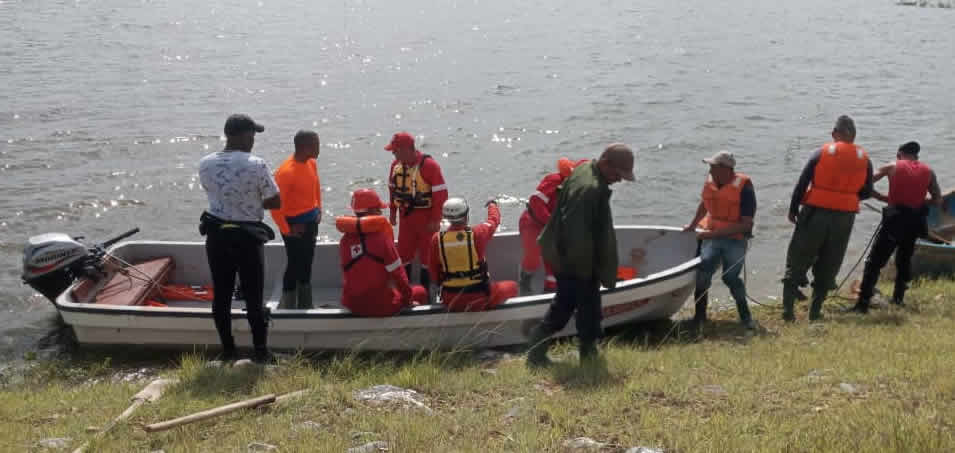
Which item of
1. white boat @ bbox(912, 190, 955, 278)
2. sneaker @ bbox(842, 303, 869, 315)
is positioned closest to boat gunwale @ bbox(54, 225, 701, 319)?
sneaker @ bbox(842, 303, 869, 315)

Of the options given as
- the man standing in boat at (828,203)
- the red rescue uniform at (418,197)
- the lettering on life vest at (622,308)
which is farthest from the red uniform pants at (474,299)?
the man standing in boat at (828,203)

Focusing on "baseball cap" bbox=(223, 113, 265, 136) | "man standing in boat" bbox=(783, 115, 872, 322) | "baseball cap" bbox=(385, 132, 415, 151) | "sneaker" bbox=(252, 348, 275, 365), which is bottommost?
"sneaker" bbox=(252, 348, 275, 365)

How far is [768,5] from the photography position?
47.9m

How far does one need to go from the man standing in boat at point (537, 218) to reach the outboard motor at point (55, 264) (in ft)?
14.0

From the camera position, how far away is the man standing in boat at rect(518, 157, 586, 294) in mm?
8197

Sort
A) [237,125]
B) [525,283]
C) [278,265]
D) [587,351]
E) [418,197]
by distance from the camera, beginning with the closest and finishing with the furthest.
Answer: [237,125], [587,351], [418,197], [525,283], [278,265]

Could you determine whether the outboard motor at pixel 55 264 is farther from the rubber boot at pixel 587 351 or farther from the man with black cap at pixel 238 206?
the rubber boot at pixel 587 351

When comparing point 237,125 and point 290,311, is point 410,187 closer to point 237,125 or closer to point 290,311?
point 290,311

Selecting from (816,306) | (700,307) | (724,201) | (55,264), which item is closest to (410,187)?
(724,201)

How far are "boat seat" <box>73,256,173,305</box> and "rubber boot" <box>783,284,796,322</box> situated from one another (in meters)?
6.36

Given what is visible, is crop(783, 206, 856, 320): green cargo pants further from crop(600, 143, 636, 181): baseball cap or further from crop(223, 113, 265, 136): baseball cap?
crop(223, 113, 265, 136): baseball cap

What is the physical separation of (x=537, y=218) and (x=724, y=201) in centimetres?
172

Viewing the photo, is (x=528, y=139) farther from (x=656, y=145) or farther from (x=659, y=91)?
(x=659, y=91)

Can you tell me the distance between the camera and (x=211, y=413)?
538 cm
